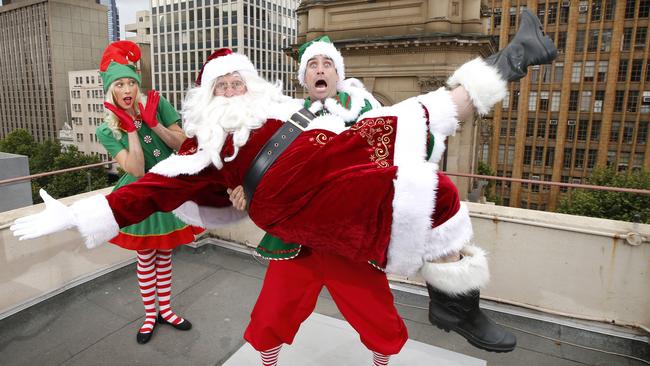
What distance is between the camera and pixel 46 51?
303 feet

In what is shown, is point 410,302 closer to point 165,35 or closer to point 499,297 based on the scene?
point 499,297

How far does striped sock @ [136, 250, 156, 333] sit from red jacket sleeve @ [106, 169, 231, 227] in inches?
51.1

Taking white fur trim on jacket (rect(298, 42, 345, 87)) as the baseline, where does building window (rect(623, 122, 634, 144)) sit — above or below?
below

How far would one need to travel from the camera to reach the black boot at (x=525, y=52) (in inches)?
60.9

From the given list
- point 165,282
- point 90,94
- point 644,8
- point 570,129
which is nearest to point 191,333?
point 165,282

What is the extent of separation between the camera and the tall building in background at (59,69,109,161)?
8150cm

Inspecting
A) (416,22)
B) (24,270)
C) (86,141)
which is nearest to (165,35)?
(86,141)

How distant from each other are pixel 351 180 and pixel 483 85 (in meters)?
0.63

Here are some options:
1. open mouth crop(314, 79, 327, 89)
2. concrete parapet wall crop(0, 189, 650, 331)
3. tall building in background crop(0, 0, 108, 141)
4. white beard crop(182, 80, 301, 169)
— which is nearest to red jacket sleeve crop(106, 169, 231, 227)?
white beard crop(182, 80, 301, 169)

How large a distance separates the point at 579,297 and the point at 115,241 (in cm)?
361

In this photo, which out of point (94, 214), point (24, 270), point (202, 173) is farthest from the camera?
point (24, 270)

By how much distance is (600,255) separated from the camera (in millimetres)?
3178

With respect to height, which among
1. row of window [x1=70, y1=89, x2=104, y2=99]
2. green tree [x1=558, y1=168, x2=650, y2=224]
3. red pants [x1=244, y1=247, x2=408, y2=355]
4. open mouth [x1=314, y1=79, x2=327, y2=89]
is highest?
row of window [x1=70, y1=89, x2=104, y2=99]

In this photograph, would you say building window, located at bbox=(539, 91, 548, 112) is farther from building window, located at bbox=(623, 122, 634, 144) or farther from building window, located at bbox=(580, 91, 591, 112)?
building window, located at bbox=(623, 122, 634, 144)
